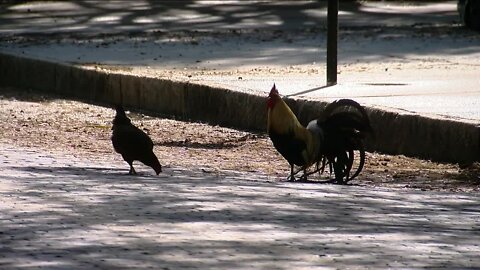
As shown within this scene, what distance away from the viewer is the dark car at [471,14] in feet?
73.9

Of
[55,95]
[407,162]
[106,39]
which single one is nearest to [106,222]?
[407,162]

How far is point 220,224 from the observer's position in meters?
7.65

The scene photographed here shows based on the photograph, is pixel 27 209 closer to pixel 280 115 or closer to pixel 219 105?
pixel 280 115

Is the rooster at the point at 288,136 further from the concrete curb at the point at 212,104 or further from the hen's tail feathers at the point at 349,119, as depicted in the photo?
the concrete curb at the point at 212,104

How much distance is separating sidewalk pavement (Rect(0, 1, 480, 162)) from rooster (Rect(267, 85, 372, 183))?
1.10 metres

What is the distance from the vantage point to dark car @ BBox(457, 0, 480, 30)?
22.5 m

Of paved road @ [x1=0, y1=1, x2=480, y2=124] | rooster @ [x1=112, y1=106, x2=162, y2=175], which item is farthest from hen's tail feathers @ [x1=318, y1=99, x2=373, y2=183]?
paved road @ [x1=0, y1=1, x2=480, y2=124]

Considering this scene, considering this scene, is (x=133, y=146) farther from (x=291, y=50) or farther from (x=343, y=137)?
(x=291, y=50)

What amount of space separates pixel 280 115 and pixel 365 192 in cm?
115

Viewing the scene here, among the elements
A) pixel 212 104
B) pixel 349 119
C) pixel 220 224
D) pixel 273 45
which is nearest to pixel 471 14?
pixel 273 45

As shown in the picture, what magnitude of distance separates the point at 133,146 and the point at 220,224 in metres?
2.62

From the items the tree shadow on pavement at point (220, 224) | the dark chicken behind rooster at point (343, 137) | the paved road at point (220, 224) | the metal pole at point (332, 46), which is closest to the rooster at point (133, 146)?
the paved road at point (220, 224)

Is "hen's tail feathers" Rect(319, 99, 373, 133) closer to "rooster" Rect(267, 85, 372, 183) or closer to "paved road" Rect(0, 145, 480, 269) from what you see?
"rooster" Rect(267, 85, 372, 183)

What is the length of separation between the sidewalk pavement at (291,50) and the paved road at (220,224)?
247 centimetres
